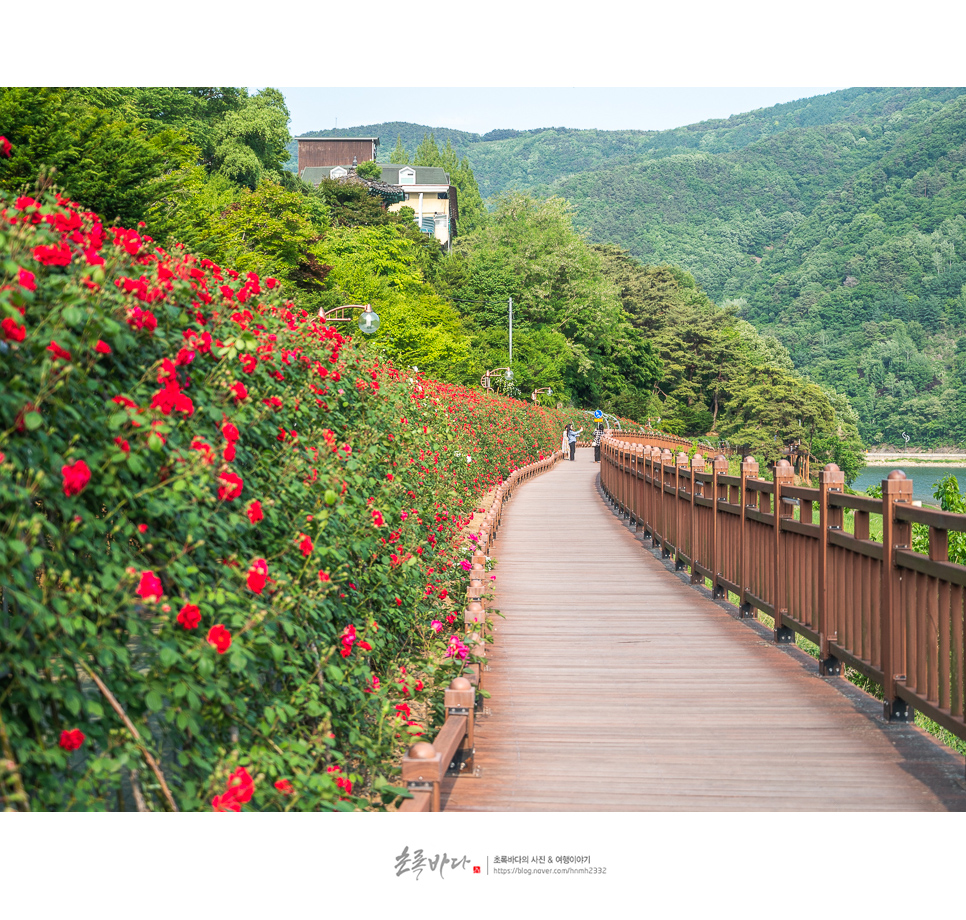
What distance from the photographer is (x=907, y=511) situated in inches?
165

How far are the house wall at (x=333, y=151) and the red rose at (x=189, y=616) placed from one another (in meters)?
103

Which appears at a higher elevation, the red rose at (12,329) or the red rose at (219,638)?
the red rose at (12,329)

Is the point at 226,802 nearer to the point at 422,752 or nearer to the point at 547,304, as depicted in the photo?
the point at 422,752

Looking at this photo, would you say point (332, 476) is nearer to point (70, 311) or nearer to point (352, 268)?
point (70, 311)

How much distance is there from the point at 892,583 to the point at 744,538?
8.99ft

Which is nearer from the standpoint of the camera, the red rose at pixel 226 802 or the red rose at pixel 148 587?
the red rose at pixel 148 587

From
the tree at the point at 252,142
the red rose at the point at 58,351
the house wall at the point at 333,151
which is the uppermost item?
the house wall at the point at 333,151

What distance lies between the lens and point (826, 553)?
17.4 feet

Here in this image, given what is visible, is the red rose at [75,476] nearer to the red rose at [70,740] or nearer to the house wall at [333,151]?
the red rose at [70,740]

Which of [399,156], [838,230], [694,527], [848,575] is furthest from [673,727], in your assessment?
[399,156]

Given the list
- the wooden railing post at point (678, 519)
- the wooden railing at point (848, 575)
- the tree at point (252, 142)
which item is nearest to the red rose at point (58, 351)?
the wooden railing at point (848, 575)

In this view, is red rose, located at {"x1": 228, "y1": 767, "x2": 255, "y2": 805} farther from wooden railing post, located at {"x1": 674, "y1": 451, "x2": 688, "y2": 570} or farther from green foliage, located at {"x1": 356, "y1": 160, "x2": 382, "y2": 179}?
green foliage, located at {"x1": 356, "y1": 160, "x2": 382, "y2": 179}

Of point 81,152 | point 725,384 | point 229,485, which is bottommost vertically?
point 229,485

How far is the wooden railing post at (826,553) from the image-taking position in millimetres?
5281
